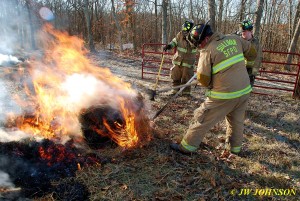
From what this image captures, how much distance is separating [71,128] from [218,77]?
279 centimetres

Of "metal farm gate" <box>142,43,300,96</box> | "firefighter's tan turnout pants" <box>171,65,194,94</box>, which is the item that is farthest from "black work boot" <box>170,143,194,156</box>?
"metal farm gate" <box>142,43,300,96</box>

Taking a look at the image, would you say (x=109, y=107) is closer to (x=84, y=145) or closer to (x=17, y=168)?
(x=84, y=145)

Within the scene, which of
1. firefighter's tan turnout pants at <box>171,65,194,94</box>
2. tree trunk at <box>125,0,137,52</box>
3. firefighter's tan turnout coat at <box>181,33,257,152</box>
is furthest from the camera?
tree trunk at <box>125,0,137,52</box>

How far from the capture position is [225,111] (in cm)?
383

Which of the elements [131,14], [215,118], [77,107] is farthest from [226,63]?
[131,14]

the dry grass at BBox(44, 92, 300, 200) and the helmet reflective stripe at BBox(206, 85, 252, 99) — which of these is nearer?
the dry grass at BBox(44, 92, 300, 200)

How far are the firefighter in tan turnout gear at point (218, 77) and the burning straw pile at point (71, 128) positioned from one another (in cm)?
110

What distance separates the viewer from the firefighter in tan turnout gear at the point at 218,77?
3600mm

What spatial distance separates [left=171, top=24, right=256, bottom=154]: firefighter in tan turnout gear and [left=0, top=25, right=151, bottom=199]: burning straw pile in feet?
3.61

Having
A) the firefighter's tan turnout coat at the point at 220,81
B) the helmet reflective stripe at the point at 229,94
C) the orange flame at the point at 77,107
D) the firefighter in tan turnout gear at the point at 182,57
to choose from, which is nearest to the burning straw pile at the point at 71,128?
the orange flame at the point at 77,107

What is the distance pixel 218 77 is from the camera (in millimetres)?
3699

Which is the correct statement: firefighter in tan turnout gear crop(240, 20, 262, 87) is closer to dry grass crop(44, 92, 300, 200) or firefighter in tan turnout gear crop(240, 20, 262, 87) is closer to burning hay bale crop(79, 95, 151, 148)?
dry grass crop(44, 92, 300, 200)

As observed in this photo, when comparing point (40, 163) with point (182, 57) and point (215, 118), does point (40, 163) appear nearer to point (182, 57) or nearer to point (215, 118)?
point (215, 118)

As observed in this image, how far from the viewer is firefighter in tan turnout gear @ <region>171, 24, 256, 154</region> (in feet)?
11.8
